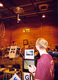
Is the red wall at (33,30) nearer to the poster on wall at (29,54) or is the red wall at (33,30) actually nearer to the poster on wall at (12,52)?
the poster on wall at (12,52)

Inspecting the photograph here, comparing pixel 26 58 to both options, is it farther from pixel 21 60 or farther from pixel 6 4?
pixel 6 4

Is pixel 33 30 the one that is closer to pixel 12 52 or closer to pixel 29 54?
pixel 12 52

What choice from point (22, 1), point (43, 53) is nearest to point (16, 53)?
point (43, 53)

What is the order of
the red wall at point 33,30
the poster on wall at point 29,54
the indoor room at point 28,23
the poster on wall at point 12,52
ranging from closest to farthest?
1. the poster on wall at point 29,54
2. the poster on wall at point 12,52
3. the indoor room at point 28,23
4. the red wall at point 33,30

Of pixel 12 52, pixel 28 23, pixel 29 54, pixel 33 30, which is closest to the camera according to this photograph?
pixel 29 54

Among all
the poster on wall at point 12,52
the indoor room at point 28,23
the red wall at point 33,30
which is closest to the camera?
the poster on wall at point 12,52

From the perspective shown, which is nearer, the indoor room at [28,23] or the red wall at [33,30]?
the indoor room at [28,23]

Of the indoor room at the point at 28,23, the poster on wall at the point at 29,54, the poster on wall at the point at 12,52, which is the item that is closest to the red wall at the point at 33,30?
the indoor room at the point at 28,23

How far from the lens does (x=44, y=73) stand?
1405 mm

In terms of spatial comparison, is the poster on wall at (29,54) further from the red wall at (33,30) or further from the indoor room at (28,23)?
the red wall at (33,30)

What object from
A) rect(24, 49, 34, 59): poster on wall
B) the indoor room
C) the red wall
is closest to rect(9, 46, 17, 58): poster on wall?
rect(24, 49, 34, 59): poster on wall

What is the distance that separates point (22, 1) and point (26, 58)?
3158mm

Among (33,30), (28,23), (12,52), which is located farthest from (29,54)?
(28,23)

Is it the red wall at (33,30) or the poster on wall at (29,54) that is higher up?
the red wall at (33,30)
